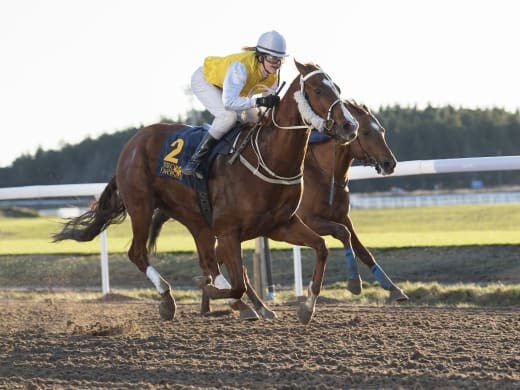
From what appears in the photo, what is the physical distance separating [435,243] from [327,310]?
682 cm

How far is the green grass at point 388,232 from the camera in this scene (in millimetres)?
15016

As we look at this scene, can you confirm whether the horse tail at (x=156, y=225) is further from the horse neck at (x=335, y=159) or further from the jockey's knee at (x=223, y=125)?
the jockey's knee at (x=223, y=125)

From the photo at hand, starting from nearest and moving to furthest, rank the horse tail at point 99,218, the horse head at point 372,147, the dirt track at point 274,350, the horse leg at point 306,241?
the dirt track at point 274,350, the horse leg at point 306,241, the horse head at point 372,147, the horse tail at point 99,218

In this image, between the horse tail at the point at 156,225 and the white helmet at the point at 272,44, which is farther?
the horse tail at the point at 156,225

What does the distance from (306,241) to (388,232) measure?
1287cm

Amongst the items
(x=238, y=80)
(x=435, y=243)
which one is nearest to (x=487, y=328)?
(x=238, y=80)

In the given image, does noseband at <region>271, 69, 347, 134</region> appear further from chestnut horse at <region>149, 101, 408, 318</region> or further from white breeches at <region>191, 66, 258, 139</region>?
chestnut horse at <region>149, 101, 408, 318</region>

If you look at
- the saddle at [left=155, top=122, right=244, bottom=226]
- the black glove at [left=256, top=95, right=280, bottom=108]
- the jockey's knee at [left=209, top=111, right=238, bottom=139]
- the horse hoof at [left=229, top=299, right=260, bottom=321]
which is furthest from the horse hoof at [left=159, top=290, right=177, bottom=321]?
the black glove at [left=256, top=95, right=280, bottom=108]

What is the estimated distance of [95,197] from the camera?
9875 mm

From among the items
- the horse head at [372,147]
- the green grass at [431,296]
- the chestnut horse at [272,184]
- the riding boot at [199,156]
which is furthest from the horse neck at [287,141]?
the green grass at [431,296]

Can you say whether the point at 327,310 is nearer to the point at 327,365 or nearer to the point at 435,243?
the point at 327,365

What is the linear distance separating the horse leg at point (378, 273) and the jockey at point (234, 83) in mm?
1881

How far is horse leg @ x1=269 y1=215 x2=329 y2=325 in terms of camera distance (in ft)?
21.0

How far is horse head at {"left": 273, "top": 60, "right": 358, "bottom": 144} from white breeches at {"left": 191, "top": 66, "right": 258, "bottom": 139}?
501 millimetres
